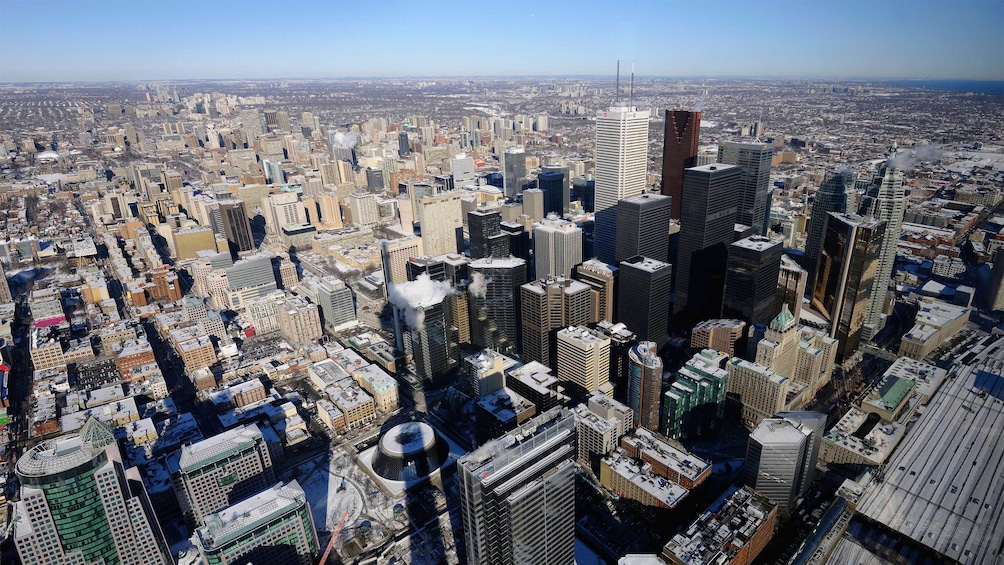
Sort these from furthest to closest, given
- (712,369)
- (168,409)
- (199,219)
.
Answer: (199,219) → (168,409) → (712,369)

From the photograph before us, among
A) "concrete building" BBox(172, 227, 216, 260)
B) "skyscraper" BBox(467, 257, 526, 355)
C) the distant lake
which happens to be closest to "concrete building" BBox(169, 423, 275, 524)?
"skyscraper" BBox(467, 257, 526, 355)

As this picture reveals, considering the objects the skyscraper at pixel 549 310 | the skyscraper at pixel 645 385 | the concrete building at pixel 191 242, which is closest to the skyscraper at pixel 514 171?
the concrete building at pixel 191 242

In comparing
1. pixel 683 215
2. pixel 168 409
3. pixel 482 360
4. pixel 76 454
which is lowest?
pixel 168 409

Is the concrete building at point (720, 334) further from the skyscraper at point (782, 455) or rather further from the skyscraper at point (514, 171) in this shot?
the skyscraper at point (514, 171)

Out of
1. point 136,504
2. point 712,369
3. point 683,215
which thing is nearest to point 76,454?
point 136,504

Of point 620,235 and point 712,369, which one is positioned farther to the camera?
point 620,235

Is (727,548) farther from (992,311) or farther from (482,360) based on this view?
(992,311)

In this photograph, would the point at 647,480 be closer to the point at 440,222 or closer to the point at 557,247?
the point at 557,247
